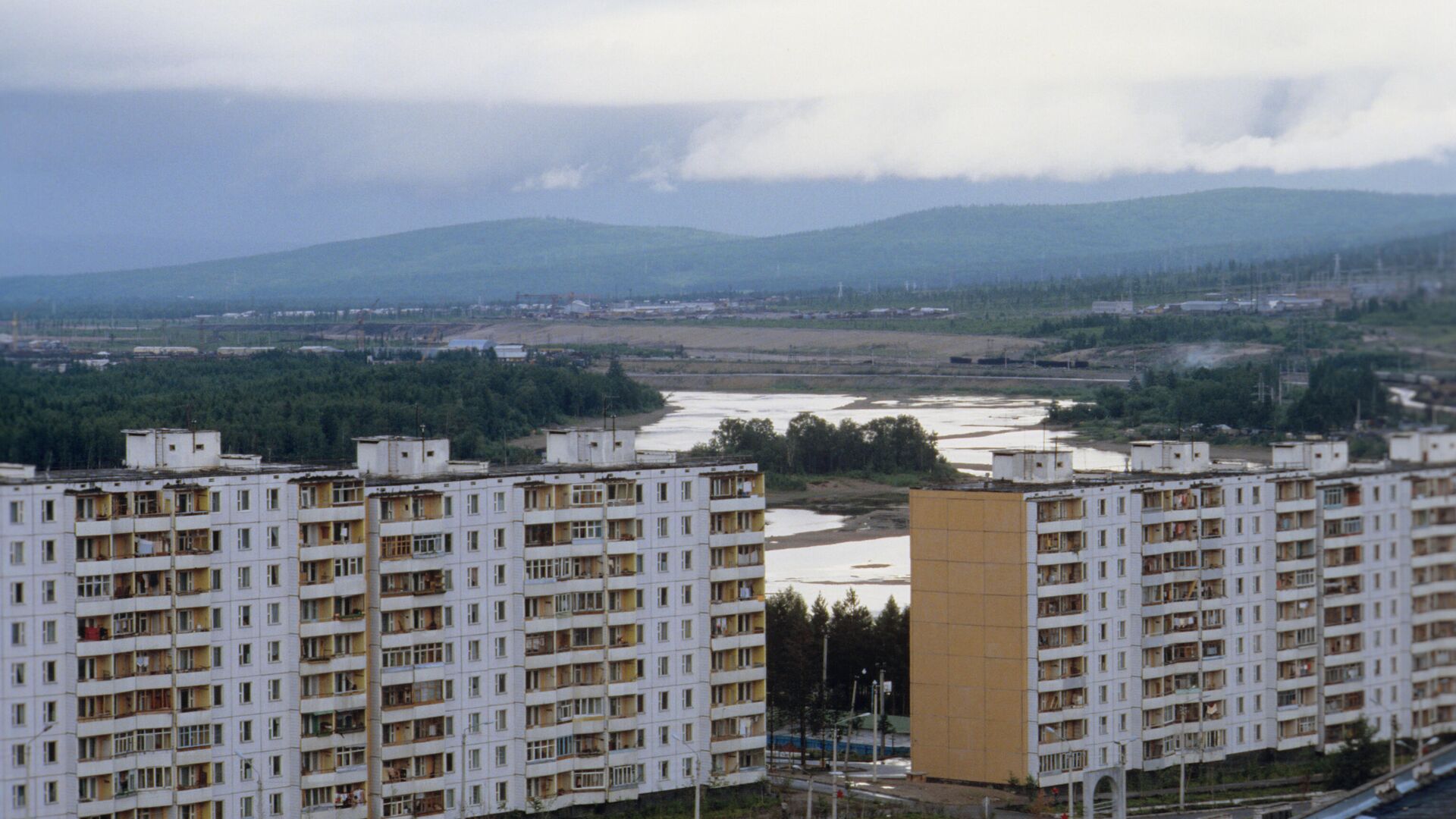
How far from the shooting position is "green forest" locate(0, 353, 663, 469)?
43219 millimetres

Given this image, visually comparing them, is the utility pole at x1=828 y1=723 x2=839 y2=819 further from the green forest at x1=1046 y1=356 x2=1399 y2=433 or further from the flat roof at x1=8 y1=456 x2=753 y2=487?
the green forest at x1=1046 y1=356 x2=1399 y2=433

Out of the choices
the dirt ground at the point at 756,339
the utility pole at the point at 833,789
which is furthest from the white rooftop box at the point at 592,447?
the dirt ground at the point at 756,339

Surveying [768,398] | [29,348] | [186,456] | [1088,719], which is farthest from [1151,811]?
[768,398]

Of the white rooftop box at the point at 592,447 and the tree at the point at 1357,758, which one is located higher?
the white rooftop box at the point at 592,447

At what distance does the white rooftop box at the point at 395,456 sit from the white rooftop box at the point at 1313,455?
990 centimetres

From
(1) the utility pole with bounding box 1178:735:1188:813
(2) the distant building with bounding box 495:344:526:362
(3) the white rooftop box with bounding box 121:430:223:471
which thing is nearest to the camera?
(3) the white rooftop box with bounding box 121:430:223:471

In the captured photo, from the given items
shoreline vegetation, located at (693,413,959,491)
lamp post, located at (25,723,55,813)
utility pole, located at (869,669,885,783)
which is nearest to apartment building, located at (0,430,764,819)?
lamp post, located at (25,723,55,813)

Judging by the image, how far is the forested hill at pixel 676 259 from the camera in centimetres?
7781

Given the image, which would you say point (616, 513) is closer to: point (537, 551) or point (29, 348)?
point (537, 551)

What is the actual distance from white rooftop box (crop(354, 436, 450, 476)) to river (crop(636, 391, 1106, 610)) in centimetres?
1139

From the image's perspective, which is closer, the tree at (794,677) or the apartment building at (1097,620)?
the apartment building at (1097,620)

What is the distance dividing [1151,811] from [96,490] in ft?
41.1

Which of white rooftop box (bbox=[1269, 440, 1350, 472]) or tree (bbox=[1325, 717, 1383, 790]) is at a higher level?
white rooftop box (bbox=[1269, 440, 1350, 472])

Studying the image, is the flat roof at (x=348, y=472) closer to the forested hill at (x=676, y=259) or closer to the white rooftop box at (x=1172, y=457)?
the white rooftop box at (x=1172, y=457)
